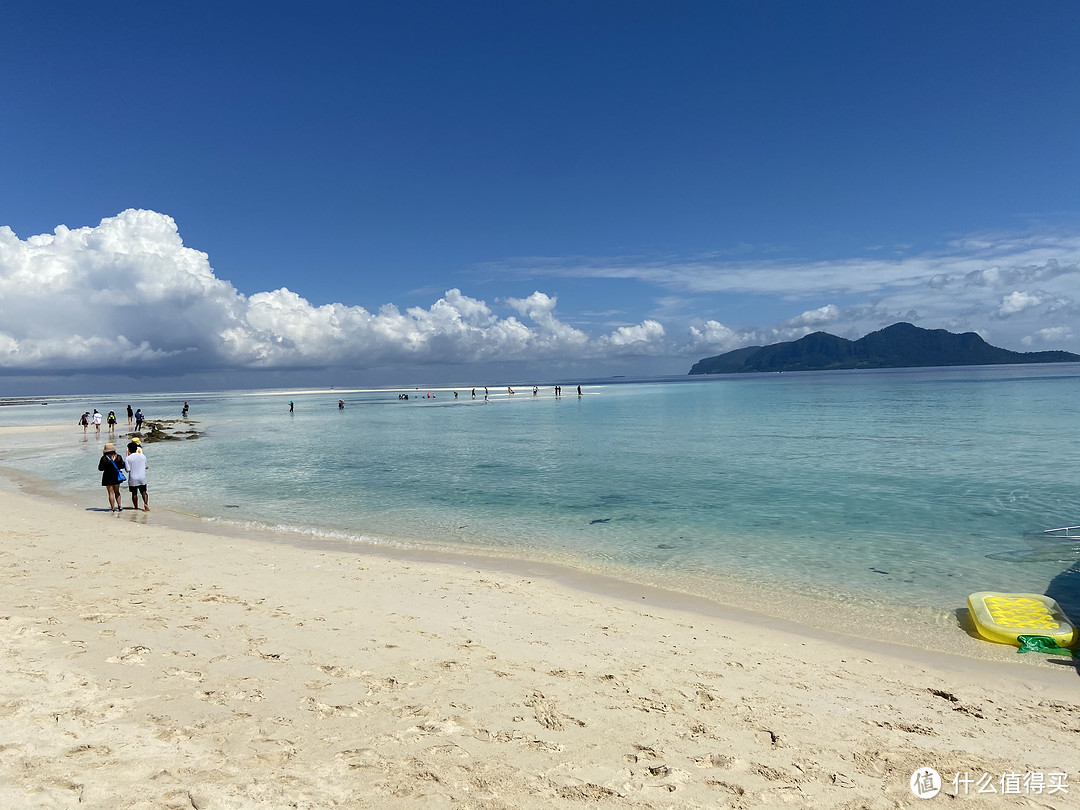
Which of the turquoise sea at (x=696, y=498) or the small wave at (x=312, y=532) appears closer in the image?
the turquoise sea at (x=696, y=498)

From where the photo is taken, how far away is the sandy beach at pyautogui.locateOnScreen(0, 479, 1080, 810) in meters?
4.61

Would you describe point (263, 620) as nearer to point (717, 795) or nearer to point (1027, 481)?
point (717, 795)

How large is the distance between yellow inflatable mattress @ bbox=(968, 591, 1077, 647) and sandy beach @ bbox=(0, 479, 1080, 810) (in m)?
0.70

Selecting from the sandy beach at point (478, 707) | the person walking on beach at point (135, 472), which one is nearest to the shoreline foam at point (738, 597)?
the sandy beach at point (478, 707)

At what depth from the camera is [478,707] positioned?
5.93 metres

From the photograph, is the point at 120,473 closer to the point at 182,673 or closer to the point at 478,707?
the point at 182,673

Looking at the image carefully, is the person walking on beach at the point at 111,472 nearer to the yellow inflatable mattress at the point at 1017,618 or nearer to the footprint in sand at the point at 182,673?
the footprint in sand at the point at 182,673

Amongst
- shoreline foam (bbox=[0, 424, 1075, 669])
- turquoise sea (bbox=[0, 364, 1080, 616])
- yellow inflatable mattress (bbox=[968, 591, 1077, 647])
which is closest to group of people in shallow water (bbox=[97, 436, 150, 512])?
turquoise sea (bbox=[0, 364, 1080, 616])

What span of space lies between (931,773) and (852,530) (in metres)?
11.4

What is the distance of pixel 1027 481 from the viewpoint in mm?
21031

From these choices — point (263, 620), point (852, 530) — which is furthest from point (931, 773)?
point (852, 530)

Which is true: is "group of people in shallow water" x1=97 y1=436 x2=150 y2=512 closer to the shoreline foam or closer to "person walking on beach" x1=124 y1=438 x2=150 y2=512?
"person walking on beach" x1=124 y1=438 x2=150 y2=512

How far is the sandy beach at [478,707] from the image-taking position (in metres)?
4.61

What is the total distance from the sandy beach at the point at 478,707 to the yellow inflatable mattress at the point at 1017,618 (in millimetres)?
703
